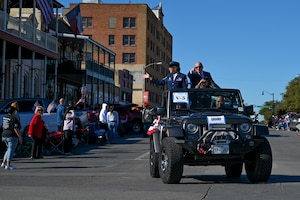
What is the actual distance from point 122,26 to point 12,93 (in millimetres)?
51086

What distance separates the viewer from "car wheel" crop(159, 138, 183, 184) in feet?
32.1

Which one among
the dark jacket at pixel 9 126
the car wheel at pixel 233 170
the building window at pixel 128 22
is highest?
the building window at pixel 128 22

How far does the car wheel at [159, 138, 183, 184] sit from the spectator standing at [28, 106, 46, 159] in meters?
7.44

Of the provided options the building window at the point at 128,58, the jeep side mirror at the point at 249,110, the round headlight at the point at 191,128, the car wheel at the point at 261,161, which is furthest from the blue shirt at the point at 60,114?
the building window at the point at 128,58

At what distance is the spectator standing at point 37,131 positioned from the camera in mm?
16764

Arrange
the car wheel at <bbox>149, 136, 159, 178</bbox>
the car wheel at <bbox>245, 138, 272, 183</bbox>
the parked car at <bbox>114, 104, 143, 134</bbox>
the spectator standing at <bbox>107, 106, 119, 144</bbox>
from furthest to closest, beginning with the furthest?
1. the parked car at <bbox>114, 104, 143, 134</bbox>
2. the spectator standing at <bbox>107, 106, 119, 144</bbox>
3. the car wheel at <bbox>149, 136, 159, 178</bbox>
4. the car wheel at <bbox>245, 138, 272, 183</bbox>

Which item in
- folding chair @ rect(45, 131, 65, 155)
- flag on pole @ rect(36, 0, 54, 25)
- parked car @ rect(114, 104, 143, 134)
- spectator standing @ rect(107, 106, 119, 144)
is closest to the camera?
folding chair @ rect(45, 131, 65, 155)

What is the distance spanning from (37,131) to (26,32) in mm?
13400

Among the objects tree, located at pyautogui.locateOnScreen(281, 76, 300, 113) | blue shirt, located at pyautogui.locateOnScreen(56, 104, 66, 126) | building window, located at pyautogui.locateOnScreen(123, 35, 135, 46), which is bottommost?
blue shirt, located at pyautogui.locateOnScreen(56, 104, 66, 126)

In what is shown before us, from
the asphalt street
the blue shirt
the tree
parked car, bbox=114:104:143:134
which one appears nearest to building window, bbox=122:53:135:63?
the tree

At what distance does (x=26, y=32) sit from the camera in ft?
95.3

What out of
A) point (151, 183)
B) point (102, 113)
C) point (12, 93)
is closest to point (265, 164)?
point (151, 183)

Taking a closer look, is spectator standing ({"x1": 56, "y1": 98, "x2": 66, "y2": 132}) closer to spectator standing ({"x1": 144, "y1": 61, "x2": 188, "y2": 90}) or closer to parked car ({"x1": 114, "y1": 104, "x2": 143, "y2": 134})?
spectator standing ({"x1": 144, "y1": 61, "x2": 188, "y2": 90})

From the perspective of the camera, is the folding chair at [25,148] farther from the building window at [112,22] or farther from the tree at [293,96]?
the building window at [112,22]
